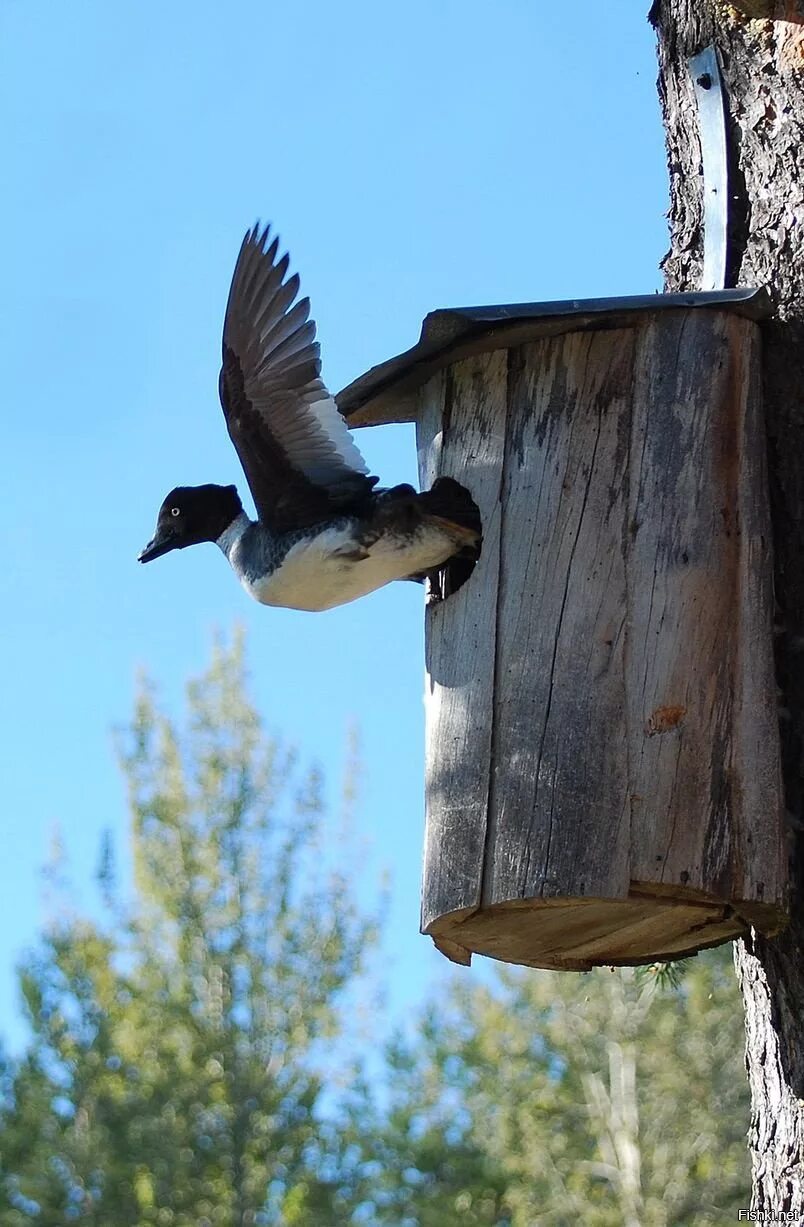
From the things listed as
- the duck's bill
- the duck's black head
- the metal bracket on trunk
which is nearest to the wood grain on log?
the metal bracket on trunk

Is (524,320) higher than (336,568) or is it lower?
higher

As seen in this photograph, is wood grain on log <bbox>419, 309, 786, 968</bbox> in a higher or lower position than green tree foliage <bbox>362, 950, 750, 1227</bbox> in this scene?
higher

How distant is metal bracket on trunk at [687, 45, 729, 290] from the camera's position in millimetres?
4191

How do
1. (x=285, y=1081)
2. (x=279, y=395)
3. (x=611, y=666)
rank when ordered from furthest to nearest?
1. (x=285, y=1081)
2. (x=279, y=395)
3. (x=611, y=666)

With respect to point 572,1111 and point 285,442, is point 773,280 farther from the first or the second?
point 572,1111

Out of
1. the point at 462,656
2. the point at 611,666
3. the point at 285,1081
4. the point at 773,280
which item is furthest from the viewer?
the point at 285,1081

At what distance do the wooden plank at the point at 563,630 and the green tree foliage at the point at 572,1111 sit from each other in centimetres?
1199

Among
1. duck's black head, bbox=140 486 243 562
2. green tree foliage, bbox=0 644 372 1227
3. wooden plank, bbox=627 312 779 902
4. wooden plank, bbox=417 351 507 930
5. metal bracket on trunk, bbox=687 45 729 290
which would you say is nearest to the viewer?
wooden plank, bbox=627 312 779 902

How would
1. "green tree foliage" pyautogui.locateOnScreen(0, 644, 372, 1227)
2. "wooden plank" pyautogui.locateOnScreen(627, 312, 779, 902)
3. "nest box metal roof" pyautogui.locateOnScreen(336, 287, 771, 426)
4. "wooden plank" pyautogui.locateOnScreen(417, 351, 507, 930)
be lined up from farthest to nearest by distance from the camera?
"green tree foliage" pyautogui.locateOnScreen(0, 644, 372, 1227), "nest box metal roof" pyautogui.locateOnScreen(336, 287, 771, 426), "wooden plank" pyautogui.locateOnScreen(417, 351, 507, 930), "wooden plank" pyautogui.locateOnScreen(627, 312, 779, 902)

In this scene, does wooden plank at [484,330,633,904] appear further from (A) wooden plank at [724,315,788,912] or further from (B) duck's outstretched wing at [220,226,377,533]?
(B) duck's outstretched wing at [220,226,377,533]

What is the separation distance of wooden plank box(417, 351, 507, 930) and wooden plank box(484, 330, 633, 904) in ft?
0.12

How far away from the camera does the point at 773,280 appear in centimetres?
404

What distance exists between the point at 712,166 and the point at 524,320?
2.28 ft

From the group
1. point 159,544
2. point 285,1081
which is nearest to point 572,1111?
point 285,1081
